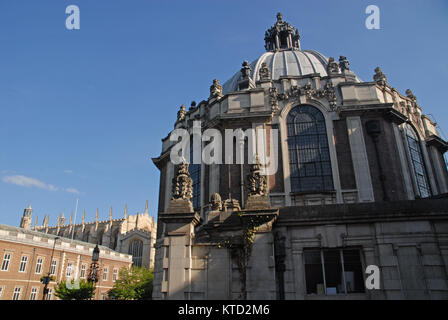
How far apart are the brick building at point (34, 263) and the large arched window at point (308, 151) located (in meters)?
28.4

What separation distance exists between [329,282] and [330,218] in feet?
7.14

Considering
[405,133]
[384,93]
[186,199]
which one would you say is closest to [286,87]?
[384,93]

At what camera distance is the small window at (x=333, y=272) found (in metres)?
11.0

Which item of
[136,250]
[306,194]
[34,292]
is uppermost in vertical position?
[136,250]

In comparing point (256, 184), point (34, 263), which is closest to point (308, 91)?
point (256, 184)

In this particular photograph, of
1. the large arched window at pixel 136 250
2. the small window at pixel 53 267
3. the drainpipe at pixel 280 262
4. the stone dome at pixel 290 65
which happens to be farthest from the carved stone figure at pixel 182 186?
the large arched window at pixel 136 250

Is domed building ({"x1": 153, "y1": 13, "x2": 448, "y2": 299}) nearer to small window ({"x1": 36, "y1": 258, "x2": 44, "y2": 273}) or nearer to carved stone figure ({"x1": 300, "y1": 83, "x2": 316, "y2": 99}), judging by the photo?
carved stone figure ({"x1": 300, "y1": 83, "x2": 316, "y2": 99})

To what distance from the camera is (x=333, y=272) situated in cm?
1124

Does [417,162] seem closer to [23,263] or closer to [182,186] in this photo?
[182,186]

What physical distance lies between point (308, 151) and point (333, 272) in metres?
14.4

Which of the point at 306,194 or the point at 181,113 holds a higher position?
the point at 181,113
